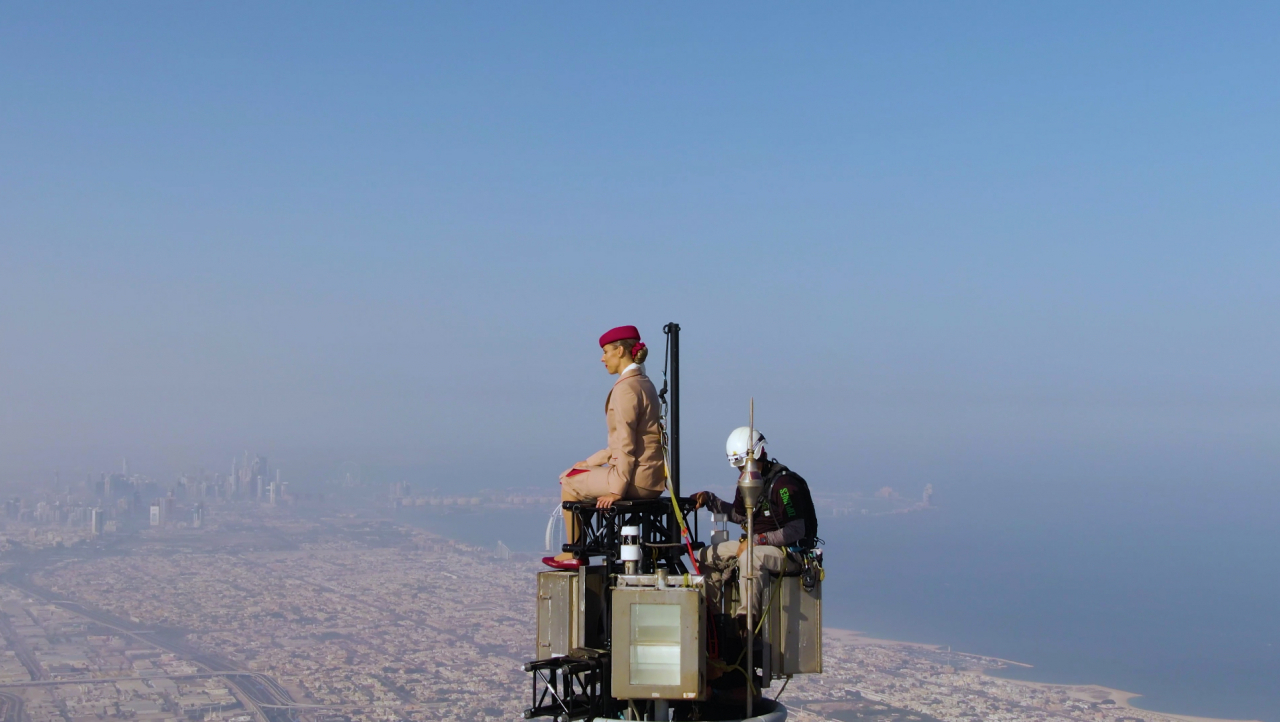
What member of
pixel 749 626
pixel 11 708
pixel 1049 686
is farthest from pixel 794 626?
pixel 1049 686

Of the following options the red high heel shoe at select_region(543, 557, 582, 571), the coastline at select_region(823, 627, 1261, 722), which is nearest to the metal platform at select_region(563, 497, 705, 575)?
the red high heel shoe at select_region(543, 557, 582, 571)

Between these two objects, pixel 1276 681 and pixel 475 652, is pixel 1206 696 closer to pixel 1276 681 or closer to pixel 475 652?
pixel 1276 681

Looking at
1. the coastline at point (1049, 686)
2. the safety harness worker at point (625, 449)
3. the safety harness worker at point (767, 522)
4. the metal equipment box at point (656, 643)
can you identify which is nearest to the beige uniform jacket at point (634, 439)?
the safety harness worker at point (625, 449)

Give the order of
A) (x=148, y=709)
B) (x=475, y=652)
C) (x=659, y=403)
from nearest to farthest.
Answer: (x=659, y=403) → (x=148, y=709) → (x=475, y=652)

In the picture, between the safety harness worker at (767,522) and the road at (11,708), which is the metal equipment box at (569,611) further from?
the road at (11,708)

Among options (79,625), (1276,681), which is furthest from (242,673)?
(1276,681)

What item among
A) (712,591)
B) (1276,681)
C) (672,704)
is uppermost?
(712,591)
